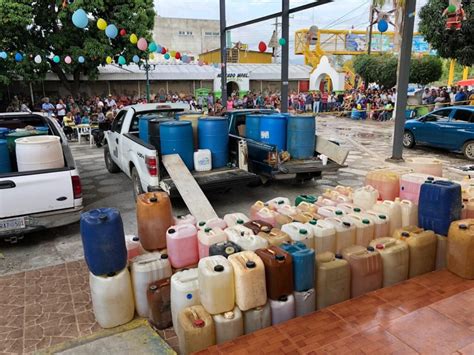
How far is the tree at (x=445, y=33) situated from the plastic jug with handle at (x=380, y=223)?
1526 cm

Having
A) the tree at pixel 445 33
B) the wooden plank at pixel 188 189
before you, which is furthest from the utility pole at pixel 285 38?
the wooden plank at pixel 188 189

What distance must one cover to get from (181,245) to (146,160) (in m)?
2.99

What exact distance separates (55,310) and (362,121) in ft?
71.4

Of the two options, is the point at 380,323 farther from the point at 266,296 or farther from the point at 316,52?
the point at 316,52

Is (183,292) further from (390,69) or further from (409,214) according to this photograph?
(390,69)

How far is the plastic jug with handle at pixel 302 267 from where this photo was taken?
3.11 metres

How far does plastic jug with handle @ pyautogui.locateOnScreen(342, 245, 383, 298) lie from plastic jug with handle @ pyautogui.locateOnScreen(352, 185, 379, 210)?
1.30 meters

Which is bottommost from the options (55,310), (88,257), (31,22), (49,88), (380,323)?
(55,310)

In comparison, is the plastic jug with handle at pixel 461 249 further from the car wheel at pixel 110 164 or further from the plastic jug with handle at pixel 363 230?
the car wheel at pixel 110 164

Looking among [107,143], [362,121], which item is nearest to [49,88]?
[107,143]

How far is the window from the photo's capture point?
36.7 feet

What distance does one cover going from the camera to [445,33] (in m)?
16.5

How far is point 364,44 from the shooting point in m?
39.0

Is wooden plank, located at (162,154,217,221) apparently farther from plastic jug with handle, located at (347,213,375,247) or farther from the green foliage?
A: the green foliage
